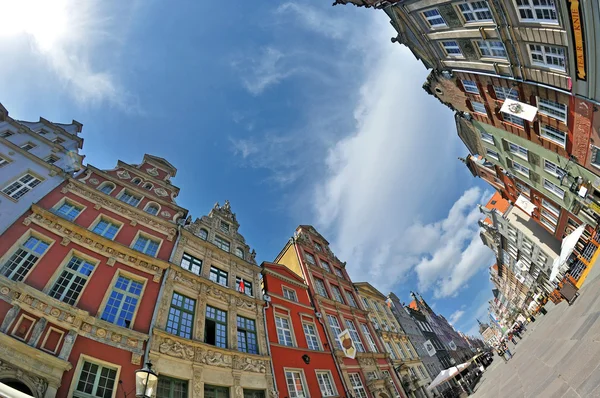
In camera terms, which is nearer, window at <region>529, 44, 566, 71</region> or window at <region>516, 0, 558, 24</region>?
window at <region>516, 0, 558, 24</region>

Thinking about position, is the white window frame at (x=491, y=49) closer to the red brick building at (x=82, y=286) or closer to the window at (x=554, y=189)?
the window at (x=554, y=189)

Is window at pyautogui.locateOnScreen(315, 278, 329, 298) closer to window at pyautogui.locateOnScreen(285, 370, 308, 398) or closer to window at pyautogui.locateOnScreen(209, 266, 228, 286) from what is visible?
window at pyautogui.locateOnScreen(285, 370, 308, 398)

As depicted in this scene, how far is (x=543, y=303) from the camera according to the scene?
125 feet

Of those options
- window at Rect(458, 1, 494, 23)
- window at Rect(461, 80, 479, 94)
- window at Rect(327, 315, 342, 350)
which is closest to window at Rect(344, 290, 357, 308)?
window at Rect(327, 315, 342, 350)

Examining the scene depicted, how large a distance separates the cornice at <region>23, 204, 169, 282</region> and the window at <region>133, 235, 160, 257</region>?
3.59 ft

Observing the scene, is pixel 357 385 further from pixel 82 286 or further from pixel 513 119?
pixel 513 119

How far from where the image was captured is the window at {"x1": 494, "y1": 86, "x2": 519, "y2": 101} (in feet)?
54.6

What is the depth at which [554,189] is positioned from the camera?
21312 mm

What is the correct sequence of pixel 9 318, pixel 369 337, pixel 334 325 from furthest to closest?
pixel 369 337, pixel 334 325, pixel 9 318

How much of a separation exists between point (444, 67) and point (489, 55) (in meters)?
5.13

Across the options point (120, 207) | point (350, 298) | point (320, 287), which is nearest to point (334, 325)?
point (320, 287)

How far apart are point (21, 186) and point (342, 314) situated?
26.6m

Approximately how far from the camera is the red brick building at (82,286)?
845 centimetres

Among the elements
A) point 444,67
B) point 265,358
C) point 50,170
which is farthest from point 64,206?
point 444,67
